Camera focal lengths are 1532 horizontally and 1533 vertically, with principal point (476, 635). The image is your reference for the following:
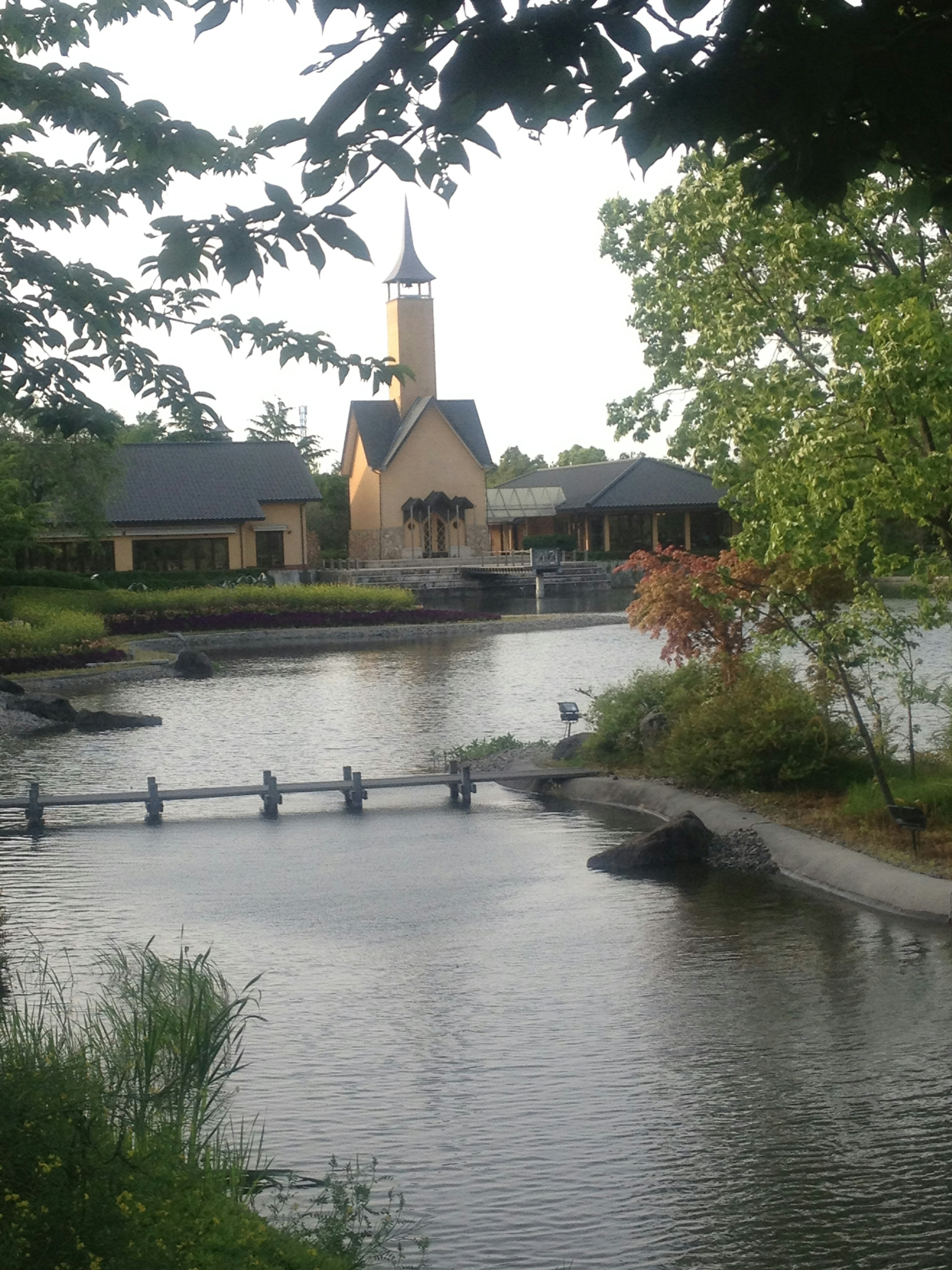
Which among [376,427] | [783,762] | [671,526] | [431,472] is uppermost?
[376,427]

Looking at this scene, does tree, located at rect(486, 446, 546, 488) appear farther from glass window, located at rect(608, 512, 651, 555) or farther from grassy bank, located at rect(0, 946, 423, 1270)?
grassy bank, located at rect(0, 946, 423, 1270)

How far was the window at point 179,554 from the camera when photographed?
208 feet

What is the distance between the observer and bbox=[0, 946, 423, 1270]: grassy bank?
14.0ft

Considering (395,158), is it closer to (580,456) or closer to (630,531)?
(630,531)

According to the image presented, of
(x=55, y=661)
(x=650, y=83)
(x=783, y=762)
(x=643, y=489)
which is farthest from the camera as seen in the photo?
(x=643, y=489)

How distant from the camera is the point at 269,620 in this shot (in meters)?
52.2

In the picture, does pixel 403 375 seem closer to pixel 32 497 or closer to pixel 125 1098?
pixel 125 1098

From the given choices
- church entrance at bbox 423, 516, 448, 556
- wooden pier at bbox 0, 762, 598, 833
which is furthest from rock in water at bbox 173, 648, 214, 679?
church entrance at bbox 423, 516, 448, 556

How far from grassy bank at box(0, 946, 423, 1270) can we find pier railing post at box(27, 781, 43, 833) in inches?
367

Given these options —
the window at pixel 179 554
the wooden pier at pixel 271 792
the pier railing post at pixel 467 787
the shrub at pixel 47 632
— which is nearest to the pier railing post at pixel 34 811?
the wooden pier at pixel 271 792

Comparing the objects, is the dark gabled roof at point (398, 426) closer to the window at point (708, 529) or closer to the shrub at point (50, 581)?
the window at point (708, 529)

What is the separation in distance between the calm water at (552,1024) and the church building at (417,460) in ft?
188

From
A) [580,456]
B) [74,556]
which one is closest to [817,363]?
[74,556]

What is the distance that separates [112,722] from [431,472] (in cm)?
4981
